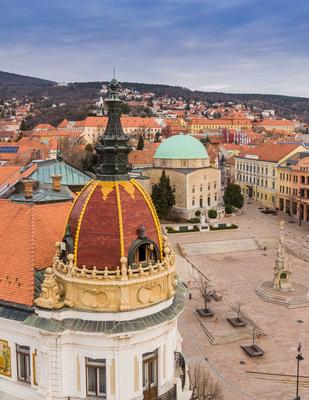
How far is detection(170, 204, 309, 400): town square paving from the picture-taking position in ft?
116

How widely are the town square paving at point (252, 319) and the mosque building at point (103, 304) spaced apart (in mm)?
15563

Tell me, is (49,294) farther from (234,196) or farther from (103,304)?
(234,196)

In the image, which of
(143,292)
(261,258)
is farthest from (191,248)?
(143,292)

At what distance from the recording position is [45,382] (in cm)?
2108

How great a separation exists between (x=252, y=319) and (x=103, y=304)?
29142mm

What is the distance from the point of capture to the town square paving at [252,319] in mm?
35375

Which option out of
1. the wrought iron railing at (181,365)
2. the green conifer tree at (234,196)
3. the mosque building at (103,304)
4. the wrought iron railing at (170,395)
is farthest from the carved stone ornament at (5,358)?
the green conifer tree at (234,196)

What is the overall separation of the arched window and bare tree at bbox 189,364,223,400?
12097mm

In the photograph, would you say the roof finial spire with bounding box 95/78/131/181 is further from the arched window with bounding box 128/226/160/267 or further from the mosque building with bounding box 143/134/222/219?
the mosque building with bounding box 143/134/222/219

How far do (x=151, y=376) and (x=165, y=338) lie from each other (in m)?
1.79

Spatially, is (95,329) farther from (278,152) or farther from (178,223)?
(278,152)

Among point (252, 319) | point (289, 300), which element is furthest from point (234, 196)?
point (252, 319)

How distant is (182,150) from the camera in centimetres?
9931

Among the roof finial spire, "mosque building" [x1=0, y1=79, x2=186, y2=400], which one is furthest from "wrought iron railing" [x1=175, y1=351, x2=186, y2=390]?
the roof finial spire
